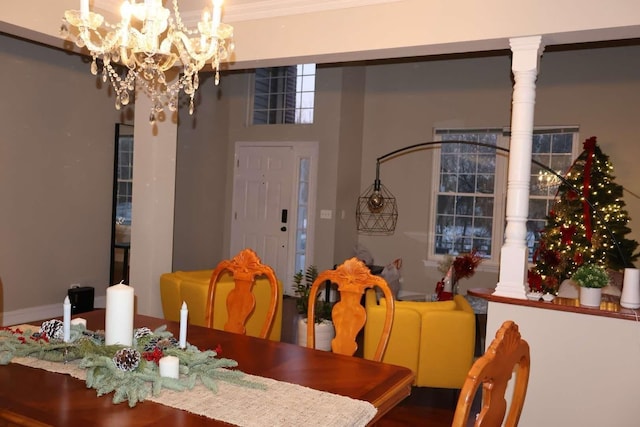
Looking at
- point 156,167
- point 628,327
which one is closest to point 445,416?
point 628,327

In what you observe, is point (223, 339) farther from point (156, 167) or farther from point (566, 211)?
point (566, 211)

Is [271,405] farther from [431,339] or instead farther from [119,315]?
[431,339]

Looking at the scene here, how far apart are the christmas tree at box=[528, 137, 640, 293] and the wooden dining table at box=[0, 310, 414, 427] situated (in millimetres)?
3539

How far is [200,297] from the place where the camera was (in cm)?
436

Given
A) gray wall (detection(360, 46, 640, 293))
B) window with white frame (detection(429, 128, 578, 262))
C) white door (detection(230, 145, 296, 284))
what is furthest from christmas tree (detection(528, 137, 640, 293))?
white door (detection(230, 145, 296, 284))

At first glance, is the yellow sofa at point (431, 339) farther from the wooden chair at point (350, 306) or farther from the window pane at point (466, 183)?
the window pane at point (466, 183)

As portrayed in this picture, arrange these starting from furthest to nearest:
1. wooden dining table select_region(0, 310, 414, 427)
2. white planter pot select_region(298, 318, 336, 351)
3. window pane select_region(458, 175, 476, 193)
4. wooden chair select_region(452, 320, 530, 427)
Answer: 1. window pane select_region(458, 175, 476, 193)
2. white planter pot select_region(298, 318, 336, 351)
3. wooden dining table select_region(0, 310, 414, 427)
4. wooden chair select_region(452, 320, 530, 427)

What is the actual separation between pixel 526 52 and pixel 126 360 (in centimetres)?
289

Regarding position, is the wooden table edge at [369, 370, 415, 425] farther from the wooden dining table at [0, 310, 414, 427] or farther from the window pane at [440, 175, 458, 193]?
the window pane at [440, 175, 458, 193]

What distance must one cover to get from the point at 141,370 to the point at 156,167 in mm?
3532

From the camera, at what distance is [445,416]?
382cm

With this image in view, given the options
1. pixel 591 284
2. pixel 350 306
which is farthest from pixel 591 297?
pixel 350 306

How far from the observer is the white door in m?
7.79

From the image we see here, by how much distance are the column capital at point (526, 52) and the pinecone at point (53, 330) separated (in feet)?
9.42
